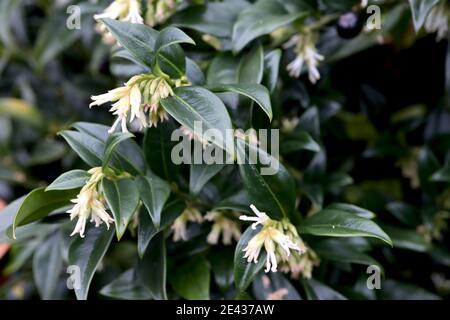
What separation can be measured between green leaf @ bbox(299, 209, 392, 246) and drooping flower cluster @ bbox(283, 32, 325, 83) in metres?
0.29

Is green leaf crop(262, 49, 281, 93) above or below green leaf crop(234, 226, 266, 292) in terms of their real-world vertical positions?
above

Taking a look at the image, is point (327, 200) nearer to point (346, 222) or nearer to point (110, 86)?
point (346, 222)

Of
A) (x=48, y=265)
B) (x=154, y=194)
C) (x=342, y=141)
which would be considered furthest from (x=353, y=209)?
(x=48, y=265)

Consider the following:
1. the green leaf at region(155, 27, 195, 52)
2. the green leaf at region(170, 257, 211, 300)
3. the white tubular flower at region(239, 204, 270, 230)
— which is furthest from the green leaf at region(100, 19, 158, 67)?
the green leaf at region(170, 257, 211, 300)

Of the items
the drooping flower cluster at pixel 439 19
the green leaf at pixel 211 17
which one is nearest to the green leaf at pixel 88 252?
the green leaf at pixel 211 17

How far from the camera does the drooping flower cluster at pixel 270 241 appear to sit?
0.91m

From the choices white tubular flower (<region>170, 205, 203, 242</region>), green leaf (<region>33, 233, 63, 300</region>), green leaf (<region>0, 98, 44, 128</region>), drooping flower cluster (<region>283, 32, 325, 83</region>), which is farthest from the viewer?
green leaf (<region>0, 98, 44, 128</region>)

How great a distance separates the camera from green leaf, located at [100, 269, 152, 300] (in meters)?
1.11

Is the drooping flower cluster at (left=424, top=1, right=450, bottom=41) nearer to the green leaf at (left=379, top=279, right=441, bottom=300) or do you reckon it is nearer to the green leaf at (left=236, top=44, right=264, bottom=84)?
the green leaf at (left=236, top=44, right=264, bottom=84)

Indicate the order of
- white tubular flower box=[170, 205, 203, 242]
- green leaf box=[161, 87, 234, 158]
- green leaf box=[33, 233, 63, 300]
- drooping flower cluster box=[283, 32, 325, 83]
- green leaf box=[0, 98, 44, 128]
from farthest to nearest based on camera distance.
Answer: green leaf box=[0, 98, 44, 128] → green leaf box=[33, 233, 63, 300] → drooping flower cluster box=[283, 32, 325, 83] → white tubular flower box=[170, 205, 203, 242] → green leaf box=[161, 87, 234, 158]

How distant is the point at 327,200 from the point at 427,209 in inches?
7.7

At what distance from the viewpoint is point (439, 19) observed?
1.21 metres

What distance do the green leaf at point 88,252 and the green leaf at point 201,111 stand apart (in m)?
0.23

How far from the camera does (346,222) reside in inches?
37.2
